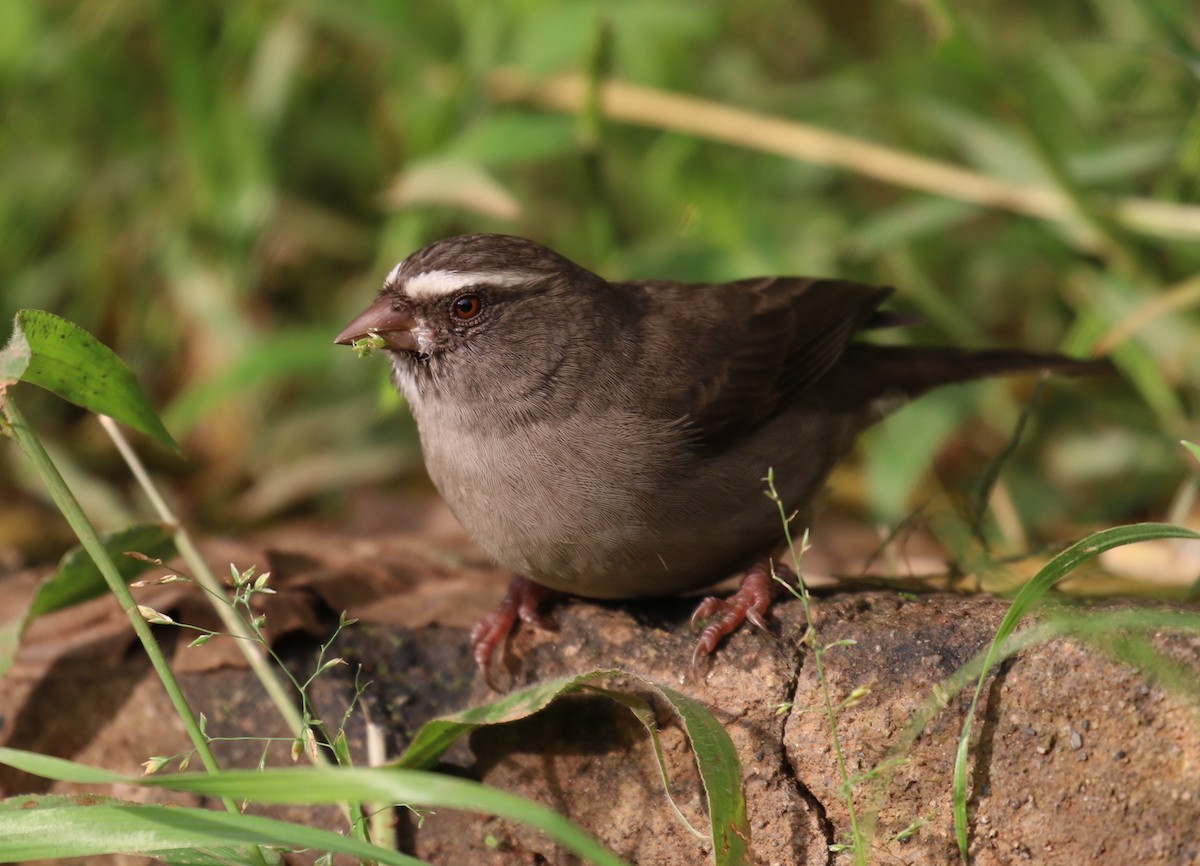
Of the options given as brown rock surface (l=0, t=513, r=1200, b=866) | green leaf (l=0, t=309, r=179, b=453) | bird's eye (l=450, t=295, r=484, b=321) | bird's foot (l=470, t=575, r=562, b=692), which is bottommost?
brown rock surface (l=0, t=513, r=1200, b=866)

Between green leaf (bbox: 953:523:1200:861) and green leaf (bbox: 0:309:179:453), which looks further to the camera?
green leaf (bbox: 0:309:179:453)

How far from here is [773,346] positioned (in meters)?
4.38

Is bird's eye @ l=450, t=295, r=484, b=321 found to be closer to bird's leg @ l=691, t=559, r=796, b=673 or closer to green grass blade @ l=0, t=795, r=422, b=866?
bird's leg @ l=691, t=559, r=796, b=673

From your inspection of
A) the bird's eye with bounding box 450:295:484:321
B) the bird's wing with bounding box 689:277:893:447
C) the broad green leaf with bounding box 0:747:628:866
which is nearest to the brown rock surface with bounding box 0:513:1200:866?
the bird's wing with bounding box 689:277:893:447

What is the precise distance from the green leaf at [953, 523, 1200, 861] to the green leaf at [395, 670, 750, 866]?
1.63 ft

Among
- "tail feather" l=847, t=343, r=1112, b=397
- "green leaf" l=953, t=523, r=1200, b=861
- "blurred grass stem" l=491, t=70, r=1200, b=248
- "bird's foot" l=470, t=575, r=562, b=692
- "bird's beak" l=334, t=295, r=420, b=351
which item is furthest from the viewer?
"blurred grass stem" l=491, t=70, r=1200, b=248

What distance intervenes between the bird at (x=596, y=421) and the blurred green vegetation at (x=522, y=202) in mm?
1579

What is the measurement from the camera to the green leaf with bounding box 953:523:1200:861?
9.37 feet

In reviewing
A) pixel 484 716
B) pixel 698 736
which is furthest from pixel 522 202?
pixel 698 736

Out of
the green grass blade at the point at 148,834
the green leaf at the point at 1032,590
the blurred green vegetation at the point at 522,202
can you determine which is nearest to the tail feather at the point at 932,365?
the blurred green vegetation at the point at 522,202

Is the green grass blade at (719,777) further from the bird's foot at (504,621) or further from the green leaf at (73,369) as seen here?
the green leaf at (73,369)

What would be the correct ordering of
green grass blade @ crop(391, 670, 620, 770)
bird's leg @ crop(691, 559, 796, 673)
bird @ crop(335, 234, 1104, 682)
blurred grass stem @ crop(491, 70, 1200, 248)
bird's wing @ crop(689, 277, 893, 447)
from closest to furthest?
green grass blade @ crop(391, 670, 620, 770) < bird's leg @ crop(691, 559, 796, 673) < bird @ crop(335, 234, 1104, 682) < bird's wing @ crop(689, 277, 893, 447) < blurred grass stem @ crop(491, 70, 1200, 248)

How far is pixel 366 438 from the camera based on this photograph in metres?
6.77

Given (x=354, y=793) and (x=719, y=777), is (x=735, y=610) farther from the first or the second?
(x=354, y=793)
